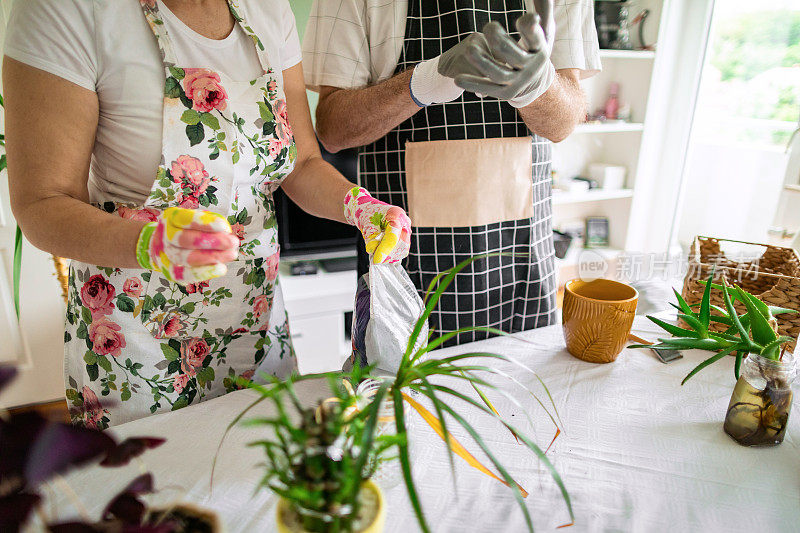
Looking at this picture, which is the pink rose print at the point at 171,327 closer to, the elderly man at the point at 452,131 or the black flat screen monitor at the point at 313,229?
the elderly man at the point at 452,131

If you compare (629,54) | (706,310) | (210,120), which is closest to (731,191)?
(629,54)

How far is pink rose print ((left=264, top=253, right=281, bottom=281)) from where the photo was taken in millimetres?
991

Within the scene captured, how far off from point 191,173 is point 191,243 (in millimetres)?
323

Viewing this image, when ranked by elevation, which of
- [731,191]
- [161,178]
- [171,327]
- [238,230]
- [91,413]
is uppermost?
Result: [161,178]

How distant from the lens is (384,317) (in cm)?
72

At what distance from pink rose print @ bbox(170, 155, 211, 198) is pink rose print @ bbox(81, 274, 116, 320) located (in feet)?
Answer: 0.69

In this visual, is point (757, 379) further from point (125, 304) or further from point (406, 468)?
point (125, 304)

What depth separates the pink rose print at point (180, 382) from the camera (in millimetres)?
894

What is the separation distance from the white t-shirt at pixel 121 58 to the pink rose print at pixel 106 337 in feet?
0.70

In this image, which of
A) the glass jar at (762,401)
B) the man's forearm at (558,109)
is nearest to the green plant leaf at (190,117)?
the man's forearm at (558,109)

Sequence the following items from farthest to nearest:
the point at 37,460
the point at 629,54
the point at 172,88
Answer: the point at 629,54 → the point at 172,88 → the point at 37,460

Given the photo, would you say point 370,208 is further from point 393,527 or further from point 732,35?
point 732,35

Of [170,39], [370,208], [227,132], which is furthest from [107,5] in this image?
[370,208]

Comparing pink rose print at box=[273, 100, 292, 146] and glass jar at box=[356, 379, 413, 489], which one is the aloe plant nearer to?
glass jar at box=[356, 379, 413, 489]
